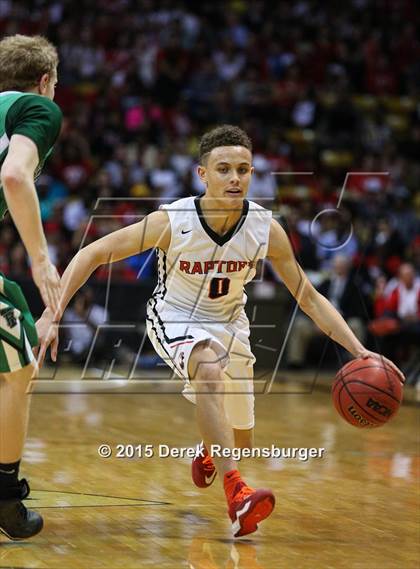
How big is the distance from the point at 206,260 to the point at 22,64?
1.52 m

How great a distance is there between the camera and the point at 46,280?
3.77m

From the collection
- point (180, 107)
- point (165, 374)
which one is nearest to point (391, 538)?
point (165, 374)

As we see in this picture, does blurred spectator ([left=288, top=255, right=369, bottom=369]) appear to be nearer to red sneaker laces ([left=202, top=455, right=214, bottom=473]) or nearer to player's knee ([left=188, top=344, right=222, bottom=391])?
red sneaker laces ([left=202, top=455, right=214, bottom=473])

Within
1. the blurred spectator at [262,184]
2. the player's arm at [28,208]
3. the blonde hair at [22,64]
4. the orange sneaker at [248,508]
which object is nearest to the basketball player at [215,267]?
the orange sneaker at [248,508]

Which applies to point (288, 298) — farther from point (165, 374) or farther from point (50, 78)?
point (50, 78)

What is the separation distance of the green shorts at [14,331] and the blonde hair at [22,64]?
0.85 m

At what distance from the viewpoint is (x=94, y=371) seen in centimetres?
1249

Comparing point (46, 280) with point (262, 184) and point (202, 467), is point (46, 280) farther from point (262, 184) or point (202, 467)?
point (262, 184)

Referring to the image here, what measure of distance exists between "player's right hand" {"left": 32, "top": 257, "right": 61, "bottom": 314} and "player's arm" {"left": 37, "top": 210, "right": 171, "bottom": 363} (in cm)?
98

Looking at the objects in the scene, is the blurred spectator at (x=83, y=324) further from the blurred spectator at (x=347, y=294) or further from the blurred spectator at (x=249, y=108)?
the blurred spectator at (x=347, y=294)

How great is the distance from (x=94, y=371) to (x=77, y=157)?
437 cm

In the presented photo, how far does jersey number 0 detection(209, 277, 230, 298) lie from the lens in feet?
17.5

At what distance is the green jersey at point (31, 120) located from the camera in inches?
154

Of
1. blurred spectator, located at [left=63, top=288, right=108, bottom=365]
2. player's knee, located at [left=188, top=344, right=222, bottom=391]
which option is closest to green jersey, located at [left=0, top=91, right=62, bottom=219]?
player's knee, located at [left=188, top=344, right=222, bottom=391]
